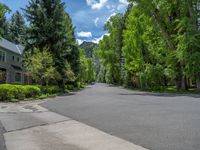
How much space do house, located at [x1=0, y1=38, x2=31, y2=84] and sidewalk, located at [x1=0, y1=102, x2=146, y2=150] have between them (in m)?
29.5

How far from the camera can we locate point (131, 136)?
28.3 feet

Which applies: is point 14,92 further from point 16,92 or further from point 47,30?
point 47,30

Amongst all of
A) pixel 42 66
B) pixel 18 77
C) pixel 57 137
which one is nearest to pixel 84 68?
pixel 18 77

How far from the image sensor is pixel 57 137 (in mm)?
9000

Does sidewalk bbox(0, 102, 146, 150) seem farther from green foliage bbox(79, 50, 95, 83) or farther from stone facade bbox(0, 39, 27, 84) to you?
green foliage bbox(79, 50, 95, 83)

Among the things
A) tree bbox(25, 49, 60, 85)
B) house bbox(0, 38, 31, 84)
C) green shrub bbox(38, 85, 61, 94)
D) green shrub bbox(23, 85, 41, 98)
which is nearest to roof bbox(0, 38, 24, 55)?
house bbox(0, 38, 31, 84)

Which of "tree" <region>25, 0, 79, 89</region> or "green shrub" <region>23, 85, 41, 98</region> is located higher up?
"tree" <region>25, 0, 79, 89</region>

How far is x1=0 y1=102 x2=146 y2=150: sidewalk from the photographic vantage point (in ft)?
25.1

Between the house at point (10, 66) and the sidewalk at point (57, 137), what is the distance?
29548 millimetres

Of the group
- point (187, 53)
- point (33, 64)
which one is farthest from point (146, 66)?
point (33, 64)

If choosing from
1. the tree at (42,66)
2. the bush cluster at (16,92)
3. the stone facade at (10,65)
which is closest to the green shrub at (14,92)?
the bush cluster at (16,92)

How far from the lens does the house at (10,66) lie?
4234cm

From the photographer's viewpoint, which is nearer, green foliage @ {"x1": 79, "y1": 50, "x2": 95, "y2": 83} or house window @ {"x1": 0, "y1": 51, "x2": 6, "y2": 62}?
house window @ {"x1": 0, "y1": 51, "x2": 6, "y2": 62}

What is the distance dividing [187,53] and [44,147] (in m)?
27.1
